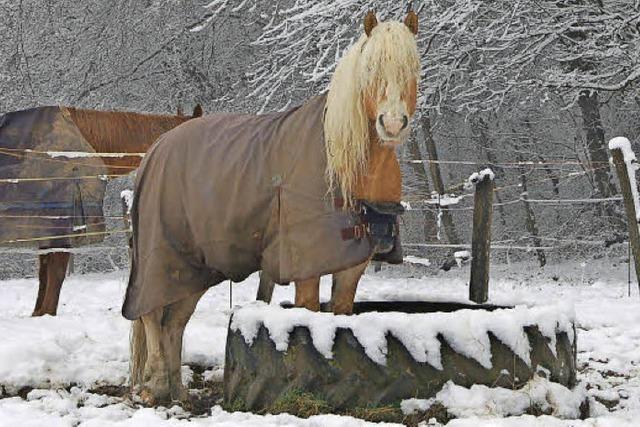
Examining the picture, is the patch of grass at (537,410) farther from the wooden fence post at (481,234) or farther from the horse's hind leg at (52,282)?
the horse's hind leg at (52,282)

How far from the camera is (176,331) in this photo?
12.5 feet

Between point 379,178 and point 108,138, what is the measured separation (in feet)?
11.6

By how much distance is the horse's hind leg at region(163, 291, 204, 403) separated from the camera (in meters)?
3.72

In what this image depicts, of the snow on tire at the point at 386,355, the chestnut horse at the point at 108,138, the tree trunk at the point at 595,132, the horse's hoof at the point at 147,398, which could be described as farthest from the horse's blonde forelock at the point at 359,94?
the tree trunk at the point at 595,132

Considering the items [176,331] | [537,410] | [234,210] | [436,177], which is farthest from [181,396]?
[436,177]

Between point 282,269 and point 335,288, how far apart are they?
527mm

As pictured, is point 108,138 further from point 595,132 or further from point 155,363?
point 595,132

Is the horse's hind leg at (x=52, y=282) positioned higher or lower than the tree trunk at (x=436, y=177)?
lower

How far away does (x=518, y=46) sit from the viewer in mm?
10820

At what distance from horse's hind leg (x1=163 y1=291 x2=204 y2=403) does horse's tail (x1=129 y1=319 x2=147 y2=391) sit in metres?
0.20

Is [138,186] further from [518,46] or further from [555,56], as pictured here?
[518,46]

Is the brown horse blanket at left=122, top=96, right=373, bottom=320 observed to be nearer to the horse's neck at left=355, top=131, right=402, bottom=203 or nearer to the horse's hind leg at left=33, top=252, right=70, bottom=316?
the horse's neck at left=355, top=131, right=402, bottom=203

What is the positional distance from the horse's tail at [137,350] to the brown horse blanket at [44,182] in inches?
91.8

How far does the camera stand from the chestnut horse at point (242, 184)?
10.4 feet
